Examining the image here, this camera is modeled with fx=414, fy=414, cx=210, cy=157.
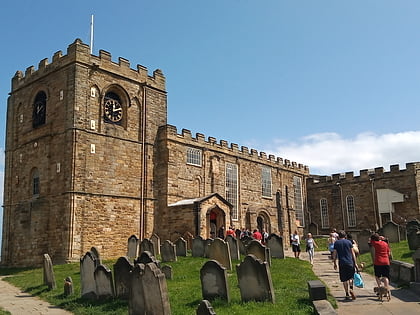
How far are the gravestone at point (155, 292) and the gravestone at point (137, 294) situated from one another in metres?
0.18

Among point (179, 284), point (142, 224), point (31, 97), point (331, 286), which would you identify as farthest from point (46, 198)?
point (331, 286)

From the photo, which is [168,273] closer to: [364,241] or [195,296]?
[195,296]

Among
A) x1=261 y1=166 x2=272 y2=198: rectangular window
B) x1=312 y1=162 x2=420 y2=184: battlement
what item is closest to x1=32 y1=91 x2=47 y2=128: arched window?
x1=261 y1=166 x2=272 y2=198: rectangular window

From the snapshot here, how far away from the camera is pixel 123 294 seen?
35.3ft

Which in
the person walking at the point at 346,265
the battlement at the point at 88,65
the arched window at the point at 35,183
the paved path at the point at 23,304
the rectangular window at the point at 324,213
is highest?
the battlement at the point at 88,65

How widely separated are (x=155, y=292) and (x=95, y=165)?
642 inches

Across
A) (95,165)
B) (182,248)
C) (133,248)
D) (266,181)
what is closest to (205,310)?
(182,248)

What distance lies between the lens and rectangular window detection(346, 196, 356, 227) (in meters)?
39.3

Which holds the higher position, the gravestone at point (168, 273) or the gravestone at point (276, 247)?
the gravestone at point (276, 247)

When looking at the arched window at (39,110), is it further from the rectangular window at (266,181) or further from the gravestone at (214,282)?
the gravestone at (214,282)

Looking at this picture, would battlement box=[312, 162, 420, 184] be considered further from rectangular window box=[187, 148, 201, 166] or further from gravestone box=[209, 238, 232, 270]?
gravestone box=[209, 238, 232, 270]

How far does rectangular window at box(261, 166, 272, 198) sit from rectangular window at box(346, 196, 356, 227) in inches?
342

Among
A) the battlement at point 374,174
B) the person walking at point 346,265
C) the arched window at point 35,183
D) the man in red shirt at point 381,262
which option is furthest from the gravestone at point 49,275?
the battlement at point 374,174

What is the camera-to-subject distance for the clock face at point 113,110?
25.4 m
